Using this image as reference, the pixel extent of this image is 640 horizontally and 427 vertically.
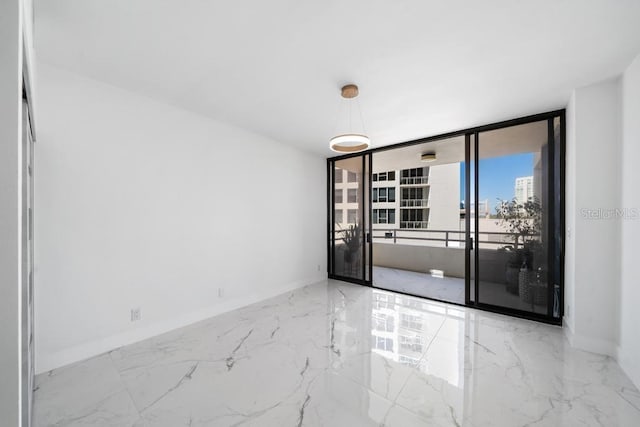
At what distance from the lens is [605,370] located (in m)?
2.21

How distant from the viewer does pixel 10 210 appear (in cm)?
76

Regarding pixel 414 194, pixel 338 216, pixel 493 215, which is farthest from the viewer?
pixel 414 194

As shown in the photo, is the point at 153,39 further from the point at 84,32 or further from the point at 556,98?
the point at 556,98

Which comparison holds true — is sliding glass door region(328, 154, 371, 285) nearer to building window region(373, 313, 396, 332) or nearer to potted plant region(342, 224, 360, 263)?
potted plant region(342, 224, 360, 263)

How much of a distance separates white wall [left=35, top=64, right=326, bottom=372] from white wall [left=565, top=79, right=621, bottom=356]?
12.1 ft

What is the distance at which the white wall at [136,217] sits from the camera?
2223mm

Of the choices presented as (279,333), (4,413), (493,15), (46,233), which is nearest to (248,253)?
(279,333)

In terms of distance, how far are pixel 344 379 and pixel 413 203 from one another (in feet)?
32.1

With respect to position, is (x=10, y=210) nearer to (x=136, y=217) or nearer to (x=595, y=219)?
(x=136, y=217)

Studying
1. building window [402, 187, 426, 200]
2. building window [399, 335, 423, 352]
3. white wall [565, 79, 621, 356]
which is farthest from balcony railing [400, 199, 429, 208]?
building window [399, 335, 423, 352]

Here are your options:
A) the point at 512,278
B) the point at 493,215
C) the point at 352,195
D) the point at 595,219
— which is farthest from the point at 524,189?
the point at 352,195

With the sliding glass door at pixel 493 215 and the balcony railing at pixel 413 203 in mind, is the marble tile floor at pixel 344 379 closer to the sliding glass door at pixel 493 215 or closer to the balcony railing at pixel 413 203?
the sliding glass door at pixel 493 215

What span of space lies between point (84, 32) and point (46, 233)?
162cm

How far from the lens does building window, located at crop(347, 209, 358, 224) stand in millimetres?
4884
